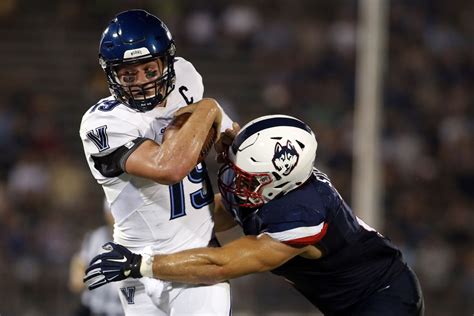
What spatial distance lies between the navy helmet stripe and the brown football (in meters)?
0.10

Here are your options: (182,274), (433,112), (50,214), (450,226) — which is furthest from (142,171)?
(433,112)

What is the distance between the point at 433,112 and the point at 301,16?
1.98m

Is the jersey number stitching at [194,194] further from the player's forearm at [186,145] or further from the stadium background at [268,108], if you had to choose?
the stadium background at [268,108]

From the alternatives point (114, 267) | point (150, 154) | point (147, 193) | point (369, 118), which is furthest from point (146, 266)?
point (369, 118)

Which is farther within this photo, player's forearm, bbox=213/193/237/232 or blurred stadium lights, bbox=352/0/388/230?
blurred stadium lights, bbox=352/0/388/230

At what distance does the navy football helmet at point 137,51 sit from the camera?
12.7ft

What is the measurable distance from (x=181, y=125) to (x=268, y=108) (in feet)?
21.5

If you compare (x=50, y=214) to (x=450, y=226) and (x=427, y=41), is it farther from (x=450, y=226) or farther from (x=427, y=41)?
(x=427, y=41)

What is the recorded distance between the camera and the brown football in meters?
3.92

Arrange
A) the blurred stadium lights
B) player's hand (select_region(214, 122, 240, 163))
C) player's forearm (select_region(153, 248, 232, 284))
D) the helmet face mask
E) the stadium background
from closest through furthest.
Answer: player's forearm (select_region(153, 248, 232, 284))
the helmet face mask
player's hand (select_region(214, 122, 240, 163))
the blurred stadium lights
the stadium background

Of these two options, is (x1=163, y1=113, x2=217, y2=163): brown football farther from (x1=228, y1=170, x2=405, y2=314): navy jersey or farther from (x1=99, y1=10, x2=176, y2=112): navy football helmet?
(x1=228, y1=170, x2=405, y2=314): navy jersey

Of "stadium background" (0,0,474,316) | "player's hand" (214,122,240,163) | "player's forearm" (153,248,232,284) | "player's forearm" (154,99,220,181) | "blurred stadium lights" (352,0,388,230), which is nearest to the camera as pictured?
"player's forearm" (154,99,220,181)

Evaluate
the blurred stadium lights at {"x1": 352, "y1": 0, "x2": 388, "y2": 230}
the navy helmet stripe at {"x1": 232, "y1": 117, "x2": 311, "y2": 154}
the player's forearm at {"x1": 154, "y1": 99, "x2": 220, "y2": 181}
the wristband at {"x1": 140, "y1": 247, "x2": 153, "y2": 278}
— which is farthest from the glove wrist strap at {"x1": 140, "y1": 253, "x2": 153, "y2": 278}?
the blurred stadium lights at {"x1": 352, "y1": 0, "x2": 388, "y2": 230}

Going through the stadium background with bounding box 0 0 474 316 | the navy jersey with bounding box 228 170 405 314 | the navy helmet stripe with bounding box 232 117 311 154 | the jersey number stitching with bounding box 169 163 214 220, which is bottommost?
the stadium background with bounding box 0 0 474 316
